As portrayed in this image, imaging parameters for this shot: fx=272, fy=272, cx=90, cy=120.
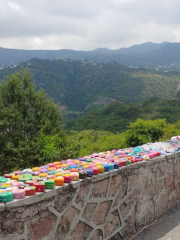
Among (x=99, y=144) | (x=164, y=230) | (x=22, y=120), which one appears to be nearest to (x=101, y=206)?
(x=164, y=230)

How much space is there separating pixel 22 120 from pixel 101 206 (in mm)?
7749

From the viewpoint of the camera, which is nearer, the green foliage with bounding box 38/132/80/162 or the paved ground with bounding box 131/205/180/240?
the paved ground with bounding box 131/205/180/240

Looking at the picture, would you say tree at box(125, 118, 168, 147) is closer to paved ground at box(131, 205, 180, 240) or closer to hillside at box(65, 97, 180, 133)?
paved ground at box(131, 205, 180, 240)

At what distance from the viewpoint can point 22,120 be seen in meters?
10.7

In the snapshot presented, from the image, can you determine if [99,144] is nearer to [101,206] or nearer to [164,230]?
[164,230]

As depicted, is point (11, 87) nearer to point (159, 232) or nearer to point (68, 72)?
point (159, 232)

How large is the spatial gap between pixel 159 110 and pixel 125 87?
44444 mm

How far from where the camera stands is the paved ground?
13.4ft

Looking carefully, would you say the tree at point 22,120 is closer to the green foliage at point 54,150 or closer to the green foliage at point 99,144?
the green foliage at point 54,150

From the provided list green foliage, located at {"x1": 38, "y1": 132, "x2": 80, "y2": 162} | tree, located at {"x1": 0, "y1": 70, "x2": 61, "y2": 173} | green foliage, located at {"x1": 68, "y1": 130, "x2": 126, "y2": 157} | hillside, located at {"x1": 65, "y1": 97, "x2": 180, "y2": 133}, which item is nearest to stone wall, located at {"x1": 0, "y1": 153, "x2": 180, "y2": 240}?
green foliage, located at {"x1": 38, "y1": 132, "x2": 80, "y2": 162}

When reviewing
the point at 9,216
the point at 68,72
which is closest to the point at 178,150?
the point at 9,216

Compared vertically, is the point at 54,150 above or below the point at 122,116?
above

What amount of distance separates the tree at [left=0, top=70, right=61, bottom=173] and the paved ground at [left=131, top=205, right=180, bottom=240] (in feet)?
17.1

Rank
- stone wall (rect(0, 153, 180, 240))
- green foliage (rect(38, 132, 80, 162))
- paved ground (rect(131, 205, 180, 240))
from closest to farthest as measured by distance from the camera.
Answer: stone wall (rect(0, 153, 180, 240)) < paved ground (rect(131, 205, 180, 240)) < green foliage (rect(38, 132, 80, 162))
